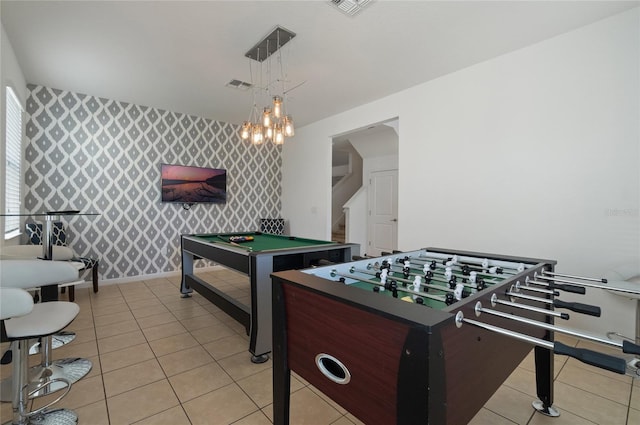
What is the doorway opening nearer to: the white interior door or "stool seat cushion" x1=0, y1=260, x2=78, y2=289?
the white interior door

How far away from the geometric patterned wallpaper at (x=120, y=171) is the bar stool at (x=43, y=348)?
8.65 ft

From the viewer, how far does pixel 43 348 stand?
1.99 m

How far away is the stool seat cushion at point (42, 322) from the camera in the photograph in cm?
A: 141

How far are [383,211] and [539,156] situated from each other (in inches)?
135

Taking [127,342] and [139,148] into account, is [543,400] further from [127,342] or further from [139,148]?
[139,148]

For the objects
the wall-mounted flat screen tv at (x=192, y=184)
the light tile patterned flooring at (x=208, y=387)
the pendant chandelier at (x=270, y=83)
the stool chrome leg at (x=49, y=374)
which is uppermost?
the pendant chandelier at (x=270, y=83)

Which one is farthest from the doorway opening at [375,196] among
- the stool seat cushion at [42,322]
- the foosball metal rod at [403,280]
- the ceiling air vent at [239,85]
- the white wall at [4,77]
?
the stool seat cushion at [42,322]

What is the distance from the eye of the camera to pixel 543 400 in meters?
1.70

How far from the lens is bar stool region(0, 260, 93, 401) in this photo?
5.04 ft

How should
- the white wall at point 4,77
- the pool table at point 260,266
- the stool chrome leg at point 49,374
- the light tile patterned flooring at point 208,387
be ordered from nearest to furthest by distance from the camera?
1. the light tile patterned flooring at point 208,387
2. the stool chrome leg at point 49,374
3. the pool table at point 260,266
4. the white wall at point 4,77

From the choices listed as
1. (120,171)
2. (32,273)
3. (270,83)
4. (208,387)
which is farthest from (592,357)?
(120,171)

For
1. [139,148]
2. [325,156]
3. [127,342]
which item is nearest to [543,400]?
[127,342]

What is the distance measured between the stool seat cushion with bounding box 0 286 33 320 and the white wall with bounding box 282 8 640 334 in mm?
3596

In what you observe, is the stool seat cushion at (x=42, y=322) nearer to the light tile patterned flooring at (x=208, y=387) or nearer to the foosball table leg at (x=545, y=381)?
the light tile patterned flooring at (x=208, y=387)
